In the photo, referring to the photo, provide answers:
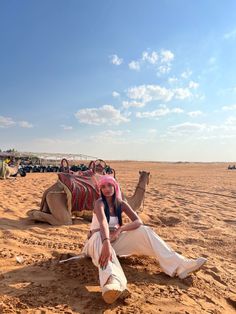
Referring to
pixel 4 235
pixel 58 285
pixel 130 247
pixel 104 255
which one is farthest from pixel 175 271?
pixel 4 235

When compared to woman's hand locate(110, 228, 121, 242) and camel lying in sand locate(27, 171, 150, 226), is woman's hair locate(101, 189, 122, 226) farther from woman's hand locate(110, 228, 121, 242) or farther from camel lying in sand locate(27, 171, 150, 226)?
camel lying in sand locate(27, 171, 150, 226)

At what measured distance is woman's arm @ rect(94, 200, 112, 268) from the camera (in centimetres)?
361

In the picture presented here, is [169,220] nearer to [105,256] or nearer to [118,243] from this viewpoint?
Answer: [118,243]

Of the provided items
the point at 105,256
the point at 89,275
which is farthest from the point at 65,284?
the point at 105,256

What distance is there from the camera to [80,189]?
23.7 ft

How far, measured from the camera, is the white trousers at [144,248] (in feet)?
13.3

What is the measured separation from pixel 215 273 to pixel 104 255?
179 centimetres

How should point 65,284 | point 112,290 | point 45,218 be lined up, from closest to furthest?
point 112,290
point 65,284
point 45,218

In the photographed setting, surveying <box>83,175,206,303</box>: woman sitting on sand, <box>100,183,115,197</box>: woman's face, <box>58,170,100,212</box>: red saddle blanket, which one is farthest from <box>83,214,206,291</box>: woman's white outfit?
<box>58,170,100,212</box>: red saddle blanket

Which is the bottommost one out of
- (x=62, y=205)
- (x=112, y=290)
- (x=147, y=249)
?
(x=112, y=290)

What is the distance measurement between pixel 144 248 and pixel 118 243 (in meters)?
0.33

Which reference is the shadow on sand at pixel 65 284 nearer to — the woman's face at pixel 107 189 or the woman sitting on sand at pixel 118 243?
the woman sitting on sand at pixel 118 243

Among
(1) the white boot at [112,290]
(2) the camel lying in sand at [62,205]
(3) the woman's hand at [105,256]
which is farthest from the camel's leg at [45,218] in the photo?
(1) the white boot at [112,290]

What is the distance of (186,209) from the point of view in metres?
9.72
